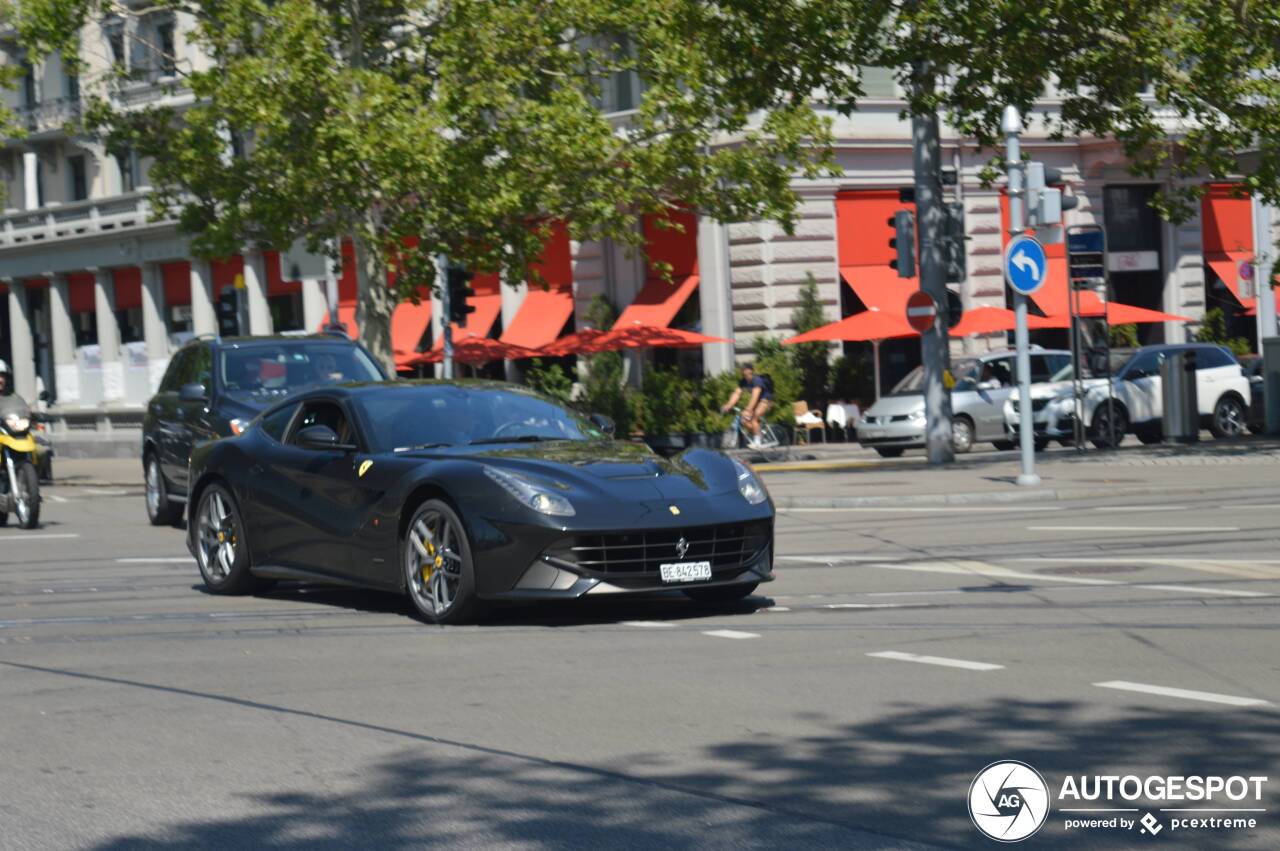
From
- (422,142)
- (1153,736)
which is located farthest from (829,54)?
(1153,736)

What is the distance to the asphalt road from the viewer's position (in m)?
5.94

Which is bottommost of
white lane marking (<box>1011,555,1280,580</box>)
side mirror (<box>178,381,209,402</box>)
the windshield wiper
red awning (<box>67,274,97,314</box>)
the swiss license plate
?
white lane marking (<box>1011,555,1280,580</box>)

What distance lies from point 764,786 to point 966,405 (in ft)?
86.8

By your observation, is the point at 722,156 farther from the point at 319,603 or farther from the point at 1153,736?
the point at 1153,736

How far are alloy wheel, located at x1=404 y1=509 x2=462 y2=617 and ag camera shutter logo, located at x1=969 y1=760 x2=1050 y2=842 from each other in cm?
481

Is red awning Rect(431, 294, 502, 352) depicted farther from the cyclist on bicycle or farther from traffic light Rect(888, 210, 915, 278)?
traffic light Rect(888, 210, 915, 278)

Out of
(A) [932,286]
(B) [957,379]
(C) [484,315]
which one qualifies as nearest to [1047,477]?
(A) [932,286]

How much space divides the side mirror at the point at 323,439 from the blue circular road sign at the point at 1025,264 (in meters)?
11.4

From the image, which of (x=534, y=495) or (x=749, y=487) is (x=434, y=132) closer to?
(x=749, y=487)

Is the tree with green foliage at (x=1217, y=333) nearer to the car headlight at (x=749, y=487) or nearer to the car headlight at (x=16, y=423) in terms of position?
the car headlight at (x=16, y=423)

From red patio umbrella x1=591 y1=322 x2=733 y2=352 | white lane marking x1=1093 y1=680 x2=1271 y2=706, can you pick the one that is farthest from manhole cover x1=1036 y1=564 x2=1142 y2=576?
red patio umbrella x1=591 y1=322 x2=733 y2=352

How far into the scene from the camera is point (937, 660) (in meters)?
8.93

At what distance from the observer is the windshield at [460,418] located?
11.7 metres

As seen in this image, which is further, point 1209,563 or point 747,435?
point 747,435
